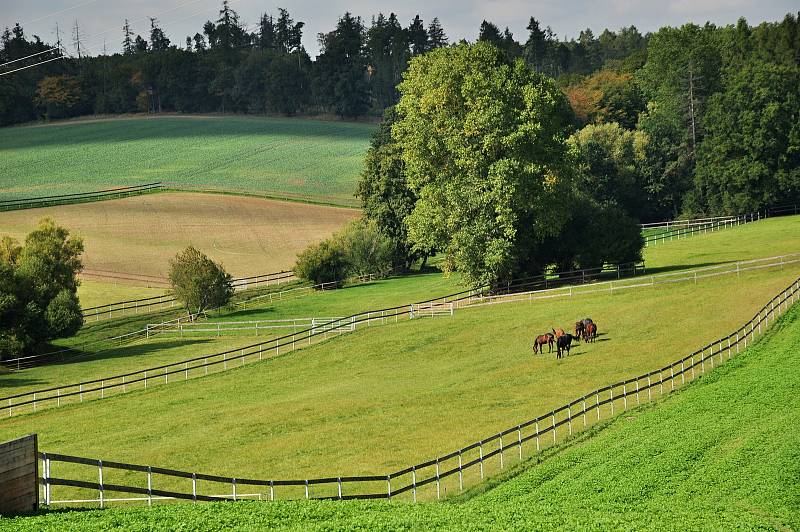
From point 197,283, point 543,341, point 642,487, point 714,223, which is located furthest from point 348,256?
point 642,487

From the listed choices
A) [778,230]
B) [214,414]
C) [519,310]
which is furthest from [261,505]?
[778,230]

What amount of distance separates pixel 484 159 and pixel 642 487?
46409mm

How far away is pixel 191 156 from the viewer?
5901 inches

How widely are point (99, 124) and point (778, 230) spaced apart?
110 meters

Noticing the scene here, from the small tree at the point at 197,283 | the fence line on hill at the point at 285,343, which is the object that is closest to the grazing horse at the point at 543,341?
the fence line on hill at the point at 285,343

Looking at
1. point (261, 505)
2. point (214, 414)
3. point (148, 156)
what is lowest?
point (214, 414)

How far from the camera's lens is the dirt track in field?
96.4m

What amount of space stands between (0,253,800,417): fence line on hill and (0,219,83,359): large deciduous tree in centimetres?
1091

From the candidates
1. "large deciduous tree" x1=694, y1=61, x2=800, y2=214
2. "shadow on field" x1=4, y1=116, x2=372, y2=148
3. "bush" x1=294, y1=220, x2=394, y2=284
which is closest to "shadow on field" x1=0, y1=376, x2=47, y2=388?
"bush" x1=294, y1=220, x2=394, y2=284

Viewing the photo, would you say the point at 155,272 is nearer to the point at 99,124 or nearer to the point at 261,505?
the point at 261,505

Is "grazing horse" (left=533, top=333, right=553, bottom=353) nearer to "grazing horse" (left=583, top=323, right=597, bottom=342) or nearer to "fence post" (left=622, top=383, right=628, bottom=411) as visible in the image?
"grazing horse" (left=583, top=323, right=597, bottom=342)

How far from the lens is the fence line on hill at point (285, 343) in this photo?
51281 mm

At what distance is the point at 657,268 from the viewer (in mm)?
77438

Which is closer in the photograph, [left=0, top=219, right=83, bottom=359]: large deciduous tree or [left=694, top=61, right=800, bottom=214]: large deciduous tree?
[left=0, top=219, right=83, bottom=359]: large deciduous tree
